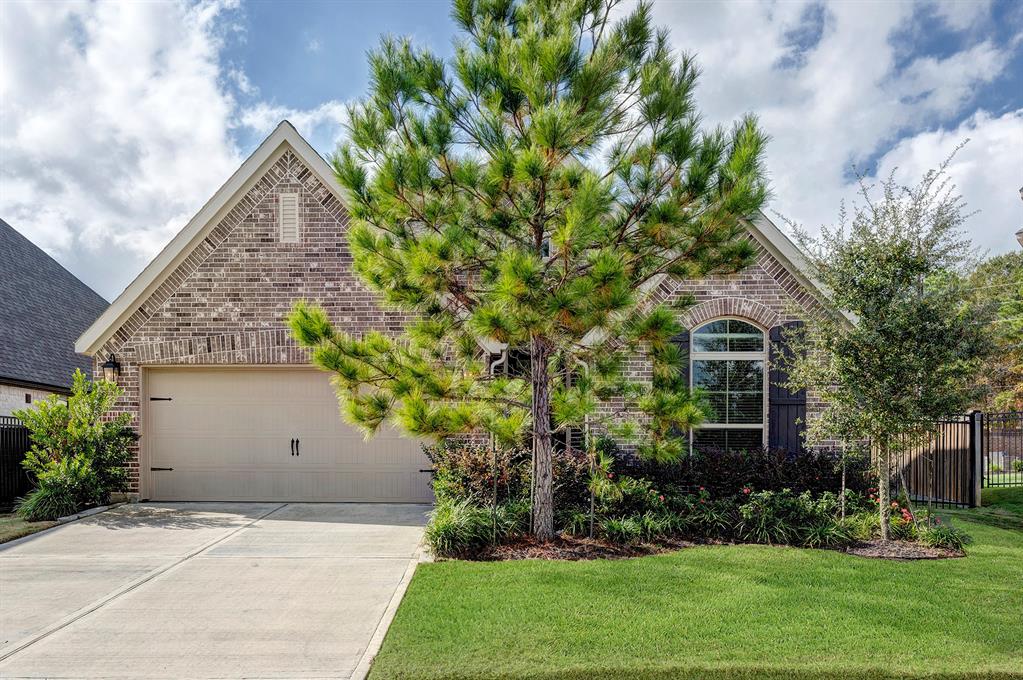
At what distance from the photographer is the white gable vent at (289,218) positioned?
34.7 ft

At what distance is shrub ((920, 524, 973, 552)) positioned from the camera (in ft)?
24.6

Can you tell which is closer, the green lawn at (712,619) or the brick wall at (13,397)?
the green lawn at (712,619)

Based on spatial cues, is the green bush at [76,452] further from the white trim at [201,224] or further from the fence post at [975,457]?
the fence post at [975,457]

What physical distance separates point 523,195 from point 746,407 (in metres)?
5.25

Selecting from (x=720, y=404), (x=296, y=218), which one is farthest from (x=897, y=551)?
(x=296, y=218)

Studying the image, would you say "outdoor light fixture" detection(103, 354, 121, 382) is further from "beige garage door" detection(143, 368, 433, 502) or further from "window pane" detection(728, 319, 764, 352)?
"window pane" detection(728, 319, 764, 352)

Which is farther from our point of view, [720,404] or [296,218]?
[296,218]

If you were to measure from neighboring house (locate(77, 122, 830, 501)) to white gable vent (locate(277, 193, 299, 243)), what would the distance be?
0.6 inches

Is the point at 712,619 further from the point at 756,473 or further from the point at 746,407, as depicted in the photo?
the point at 746,407

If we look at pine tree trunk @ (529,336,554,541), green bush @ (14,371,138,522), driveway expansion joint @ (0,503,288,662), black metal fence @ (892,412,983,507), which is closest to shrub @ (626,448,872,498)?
pine tree trunk @ (529,336,554,541)

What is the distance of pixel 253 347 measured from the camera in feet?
34.3

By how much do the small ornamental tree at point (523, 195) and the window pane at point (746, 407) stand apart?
3.05 metres

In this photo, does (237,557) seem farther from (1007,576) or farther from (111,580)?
(1007,576)

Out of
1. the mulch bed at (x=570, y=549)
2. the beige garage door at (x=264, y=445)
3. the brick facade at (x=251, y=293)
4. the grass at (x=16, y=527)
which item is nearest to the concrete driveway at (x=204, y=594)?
the grass at (x=16, y=527)
